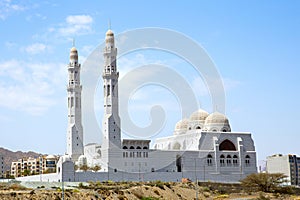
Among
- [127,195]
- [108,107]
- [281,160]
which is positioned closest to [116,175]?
[108,107]

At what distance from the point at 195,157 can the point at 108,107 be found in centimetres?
1997

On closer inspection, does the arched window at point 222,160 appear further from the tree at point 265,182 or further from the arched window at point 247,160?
the tree at point 265,182

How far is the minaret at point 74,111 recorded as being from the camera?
89312mm

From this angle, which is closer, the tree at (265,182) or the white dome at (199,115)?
the tree at (265,182)

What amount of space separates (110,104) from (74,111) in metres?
8.59

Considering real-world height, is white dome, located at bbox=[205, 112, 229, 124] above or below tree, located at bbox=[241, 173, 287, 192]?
above

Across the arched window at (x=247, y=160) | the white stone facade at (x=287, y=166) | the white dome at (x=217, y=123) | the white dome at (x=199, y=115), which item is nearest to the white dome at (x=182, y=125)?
the white dome at (x=199, y=115)

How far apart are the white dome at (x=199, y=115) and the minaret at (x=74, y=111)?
1036 inches

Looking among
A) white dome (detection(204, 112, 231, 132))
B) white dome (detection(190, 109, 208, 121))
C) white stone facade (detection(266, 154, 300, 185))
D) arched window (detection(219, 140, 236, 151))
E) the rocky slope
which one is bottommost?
the rocky slope

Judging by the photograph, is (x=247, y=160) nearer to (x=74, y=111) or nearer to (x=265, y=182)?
(x=265, y=182)

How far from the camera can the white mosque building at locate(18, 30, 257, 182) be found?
84.1 m

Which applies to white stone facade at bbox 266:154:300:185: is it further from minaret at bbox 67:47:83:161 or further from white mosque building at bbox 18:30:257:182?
minaret at bbox 67:47:83:161

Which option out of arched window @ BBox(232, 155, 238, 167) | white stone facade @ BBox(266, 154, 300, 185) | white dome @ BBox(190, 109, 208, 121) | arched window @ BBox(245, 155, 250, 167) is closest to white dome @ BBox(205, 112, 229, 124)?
white dome @ BBox(190, 109, 208, 121)

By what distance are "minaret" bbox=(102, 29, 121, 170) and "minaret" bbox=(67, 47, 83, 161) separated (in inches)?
263
